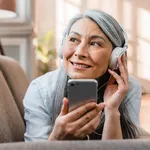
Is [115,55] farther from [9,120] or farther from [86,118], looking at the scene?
[9,120]

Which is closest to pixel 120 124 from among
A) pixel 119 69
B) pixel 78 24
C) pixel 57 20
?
pixel 119 69

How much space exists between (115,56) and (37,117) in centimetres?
24

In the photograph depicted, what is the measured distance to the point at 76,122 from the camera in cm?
60

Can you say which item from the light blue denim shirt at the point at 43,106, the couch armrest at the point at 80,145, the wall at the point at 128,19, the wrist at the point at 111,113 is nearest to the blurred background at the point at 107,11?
the wall at the point at 128,19

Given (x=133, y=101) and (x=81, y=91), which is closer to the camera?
(x=81, y=91)

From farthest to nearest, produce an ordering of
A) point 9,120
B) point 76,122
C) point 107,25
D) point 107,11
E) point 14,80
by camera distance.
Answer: point 107,11
point 14,80
point 9,120
point 107,25
point 76,122

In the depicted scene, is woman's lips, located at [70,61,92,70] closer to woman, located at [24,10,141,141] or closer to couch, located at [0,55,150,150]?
woman, located at [24,10,141,141]

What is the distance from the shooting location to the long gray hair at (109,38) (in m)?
0.71

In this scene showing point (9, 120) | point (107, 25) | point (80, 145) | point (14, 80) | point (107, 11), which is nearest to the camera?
point (80, 145)

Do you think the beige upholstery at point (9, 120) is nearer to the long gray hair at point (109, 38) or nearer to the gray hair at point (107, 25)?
the long gray hair at point (109, 38)

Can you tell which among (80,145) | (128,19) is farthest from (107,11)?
(80,145)

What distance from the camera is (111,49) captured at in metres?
0.73

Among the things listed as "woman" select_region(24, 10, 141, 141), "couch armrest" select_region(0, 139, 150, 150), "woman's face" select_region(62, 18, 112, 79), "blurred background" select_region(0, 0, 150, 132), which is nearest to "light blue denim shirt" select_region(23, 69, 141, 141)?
"woman" select_region(24, 10, 141, 141)

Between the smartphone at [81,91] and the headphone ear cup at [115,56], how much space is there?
3.7 inches
